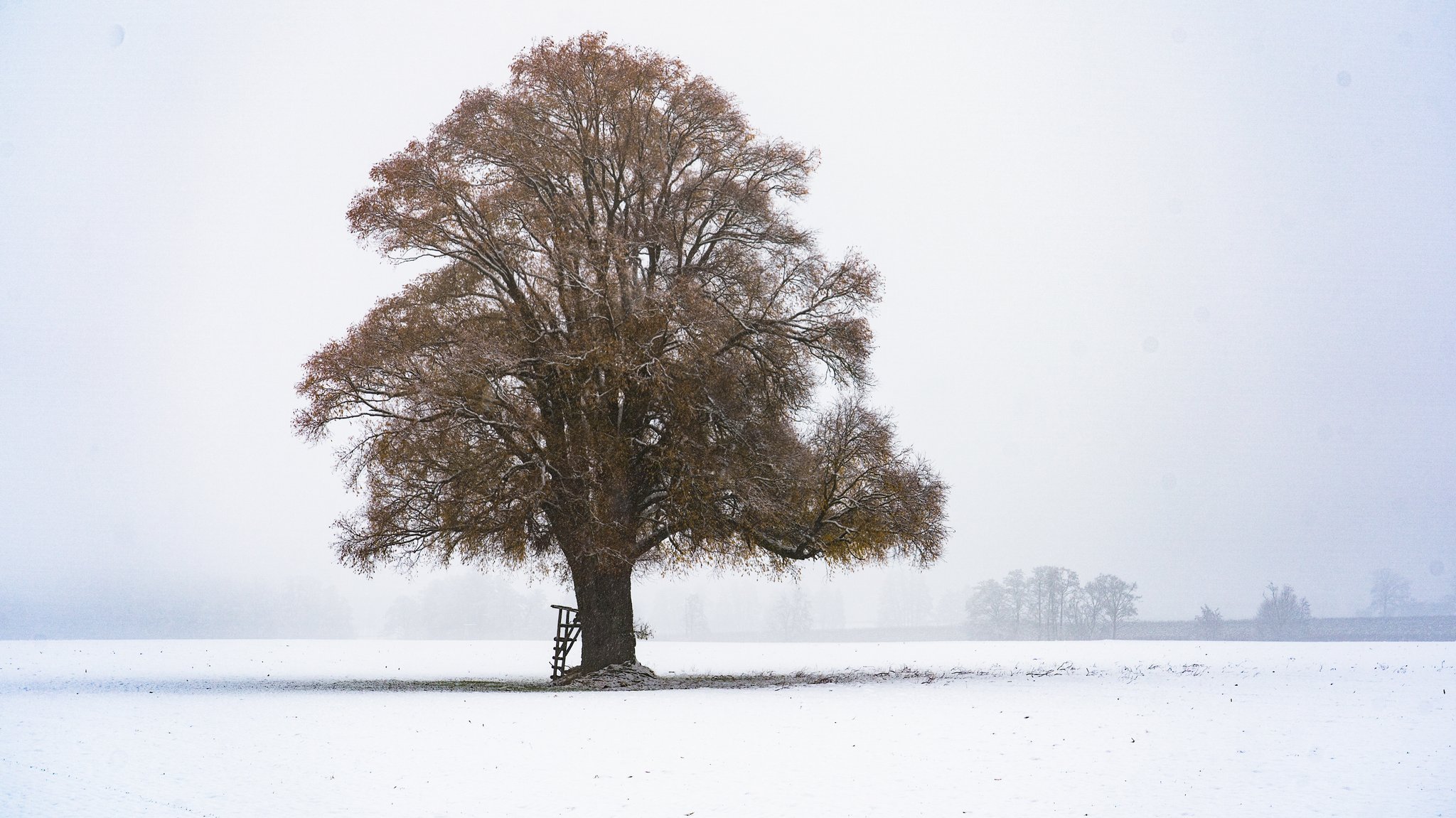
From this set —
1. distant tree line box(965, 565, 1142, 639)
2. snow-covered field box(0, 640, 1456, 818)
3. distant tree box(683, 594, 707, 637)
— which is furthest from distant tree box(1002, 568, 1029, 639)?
snow-covered field box(0, 640, 1456, 818)

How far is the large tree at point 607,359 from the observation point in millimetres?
23250

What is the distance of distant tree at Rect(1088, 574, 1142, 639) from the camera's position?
285 feet

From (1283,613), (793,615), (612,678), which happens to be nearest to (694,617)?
(793,615)

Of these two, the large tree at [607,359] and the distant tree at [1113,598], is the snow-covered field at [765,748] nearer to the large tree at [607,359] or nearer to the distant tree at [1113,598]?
the large tree at [607,359]

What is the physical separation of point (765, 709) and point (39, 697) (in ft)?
50.8

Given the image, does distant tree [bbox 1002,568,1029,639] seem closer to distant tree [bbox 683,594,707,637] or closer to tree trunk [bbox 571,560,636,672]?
distant tree [bbox 683,594,707,637]

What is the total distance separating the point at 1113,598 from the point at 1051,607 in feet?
17.3

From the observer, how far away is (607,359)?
2267 cm

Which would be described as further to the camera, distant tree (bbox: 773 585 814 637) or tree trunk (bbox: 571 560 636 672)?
distant tree (bbox: 773 585 814 637)

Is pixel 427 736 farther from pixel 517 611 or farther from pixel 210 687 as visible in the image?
pixel 517 611

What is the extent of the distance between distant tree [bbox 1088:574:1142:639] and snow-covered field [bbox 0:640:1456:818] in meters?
65.6

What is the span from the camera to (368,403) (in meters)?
23.6

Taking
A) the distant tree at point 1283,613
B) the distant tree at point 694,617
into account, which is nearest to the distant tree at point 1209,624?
the distant tree at point 1283,613

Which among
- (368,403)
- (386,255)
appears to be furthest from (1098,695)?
(386,255)
